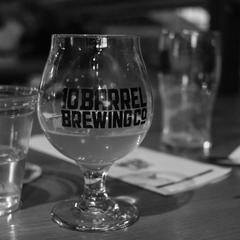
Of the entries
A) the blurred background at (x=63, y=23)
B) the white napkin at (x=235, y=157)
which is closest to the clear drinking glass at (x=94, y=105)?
the white napkin at (x=235, y=157)

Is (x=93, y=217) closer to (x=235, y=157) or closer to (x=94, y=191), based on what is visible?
(x=94, y=191)

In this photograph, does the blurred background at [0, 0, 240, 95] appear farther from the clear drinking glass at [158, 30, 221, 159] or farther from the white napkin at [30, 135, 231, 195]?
the white napkin at [30, 135, 231, 195]

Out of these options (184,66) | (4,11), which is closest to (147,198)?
(184,66)

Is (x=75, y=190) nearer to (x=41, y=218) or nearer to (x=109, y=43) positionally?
(x=41, y=218)

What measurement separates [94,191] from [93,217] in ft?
0.13

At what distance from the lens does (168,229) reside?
514 millimetres

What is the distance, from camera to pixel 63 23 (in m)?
2.68

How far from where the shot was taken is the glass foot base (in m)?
0.52

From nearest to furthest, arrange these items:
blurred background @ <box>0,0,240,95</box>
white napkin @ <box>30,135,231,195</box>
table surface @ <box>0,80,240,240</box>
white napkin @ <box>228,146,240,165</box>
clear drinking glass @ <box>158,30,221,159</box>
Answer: table surface @ <box>0,80,240,240</box> < white napkin @ <box>30,135,231,195</box> < white napkin @ <box>228,146,240,165</box> < clear drinking glass @ <box>158,30,221,159</box> < blurred background @ <box>0,0,240,95</box>

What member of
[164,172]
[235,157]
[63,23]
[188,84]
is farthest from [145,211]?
[63,23]

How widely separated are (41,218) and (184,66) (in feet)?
1.60

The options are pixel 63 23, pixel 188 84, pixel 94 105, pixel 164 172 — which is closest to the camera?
pixel 94 105

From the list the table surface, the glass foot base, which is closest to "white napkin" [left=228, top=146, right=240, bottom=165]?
the table surface

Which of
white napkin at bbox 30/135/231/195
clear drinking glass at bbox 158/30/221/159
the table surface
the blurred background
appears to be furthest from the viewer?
the blurred background
